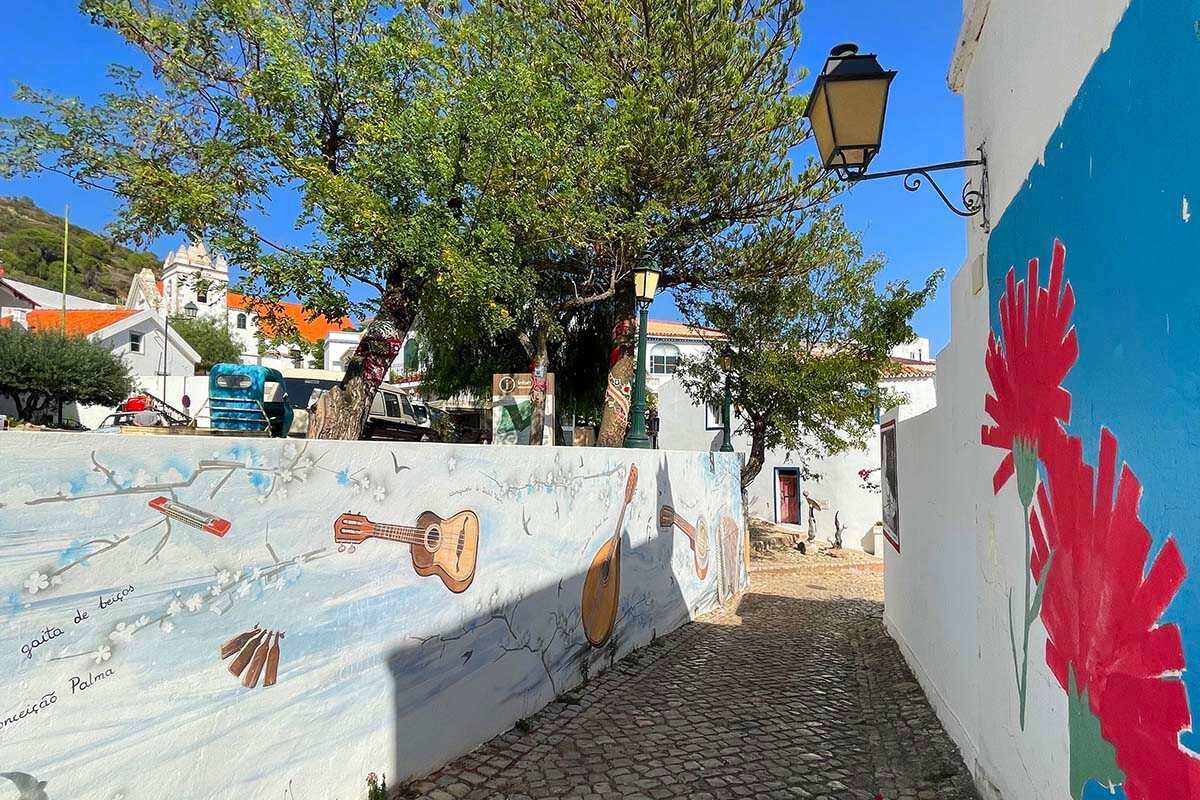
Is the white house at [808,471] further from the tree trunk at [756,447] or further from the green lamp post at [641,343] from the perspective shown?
the green lamp post at [641,343]

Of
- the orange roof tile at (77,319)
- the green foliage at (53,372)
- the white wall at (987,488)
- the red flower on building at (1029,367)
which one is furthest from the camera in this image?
the orange roof tile at (77,319)

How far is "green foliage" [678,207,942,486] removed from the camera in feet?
50.1

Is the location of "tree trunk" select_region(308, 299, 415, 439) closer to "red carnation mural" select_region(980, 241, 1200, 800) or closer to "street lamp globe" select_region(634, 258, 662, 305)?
"street lamp globe" select_region(634, 258, 662, 305)

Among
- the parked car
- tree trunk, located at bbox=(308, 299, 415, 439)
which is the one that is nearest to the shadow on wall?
tree trunk, located at bbox=(308, 299, 415, 439)

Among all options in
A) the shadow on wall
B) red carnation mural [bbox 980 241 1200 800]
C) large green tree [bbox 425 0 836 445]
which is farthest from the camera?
large green tree [bbox 425 0 836 445]

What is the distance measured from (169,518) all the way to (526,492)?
2889mm

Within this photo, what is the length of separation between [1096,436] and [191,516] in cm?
327

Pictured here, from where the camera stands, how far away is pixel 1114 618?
7.22 ft

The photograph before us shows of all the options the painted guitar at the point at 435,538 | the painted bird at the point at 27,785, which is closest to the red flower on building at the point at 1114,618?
the painted guitar at the point at 435,538

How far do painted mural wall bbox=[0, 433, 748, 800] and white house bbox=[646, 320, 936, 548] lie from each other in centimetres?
1540

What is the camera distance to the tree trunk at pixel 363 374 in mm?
10633

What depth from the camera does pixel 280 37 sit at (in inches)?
363

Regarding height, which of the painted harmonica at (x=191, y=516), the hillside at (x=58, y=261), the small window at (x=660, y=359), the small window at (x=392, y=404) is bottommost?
the painted harmonica at (x=191, y=516)

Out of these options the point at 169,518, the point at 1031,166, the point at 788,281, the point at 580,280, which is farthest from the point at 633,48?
the point at 169,518
